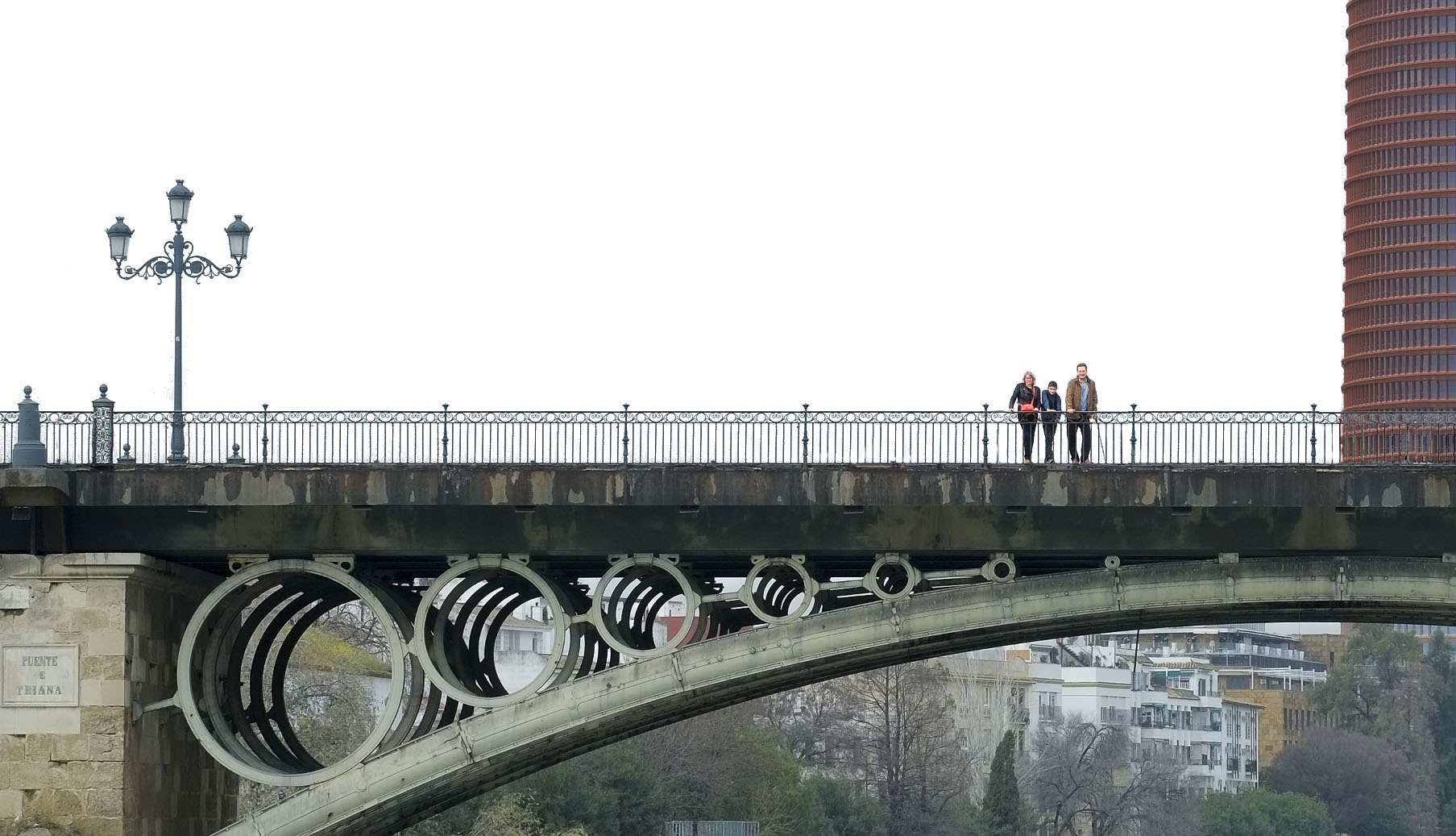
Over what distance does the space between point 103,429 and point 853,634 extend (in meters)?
10.6

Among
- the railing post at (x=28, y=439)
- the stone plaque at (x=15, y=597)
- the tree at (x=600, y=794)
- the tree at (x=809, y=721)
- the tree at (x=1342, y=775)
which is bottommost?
the tree at (x=1342, y=775)

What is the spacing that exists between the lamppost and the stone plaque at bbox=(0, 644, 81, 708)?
298cm

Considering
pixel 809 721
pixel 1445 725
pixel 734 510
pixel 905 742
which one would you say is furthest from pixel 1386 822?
pixel 734 510

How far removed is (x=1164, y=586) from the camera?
108 ft

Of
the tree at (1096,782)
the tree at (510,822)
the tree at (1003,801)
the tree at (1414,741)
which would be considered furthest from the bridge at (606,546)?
the tree at (1414,741)

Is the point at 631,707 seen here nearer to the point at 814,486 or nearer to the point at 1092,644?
the point at 814,486

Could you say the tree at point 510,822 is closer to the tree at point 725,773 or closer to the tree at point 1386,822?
the tree at point 725,773

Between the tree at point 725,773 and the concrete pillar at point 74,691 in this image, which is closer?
the concrete pillar at point 74,691

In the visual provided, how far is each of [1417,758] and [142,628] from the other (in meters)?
136

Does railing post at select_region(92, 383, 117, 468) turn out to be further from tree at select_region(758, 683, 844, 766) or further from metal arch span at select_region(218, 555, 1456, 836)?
tree at select_region(758, 683, 844, 766)

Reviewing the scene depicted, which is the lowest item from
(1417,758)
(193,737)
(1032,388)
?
(1417,758)

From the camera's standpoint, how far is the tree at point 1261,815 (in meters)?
→ 128

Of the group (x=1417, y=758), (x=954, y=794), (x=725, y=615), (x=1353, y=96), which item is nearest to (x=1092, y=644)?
(x=1417, y=758)

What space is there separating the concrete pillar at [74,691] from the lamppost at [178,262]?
6.97ft
